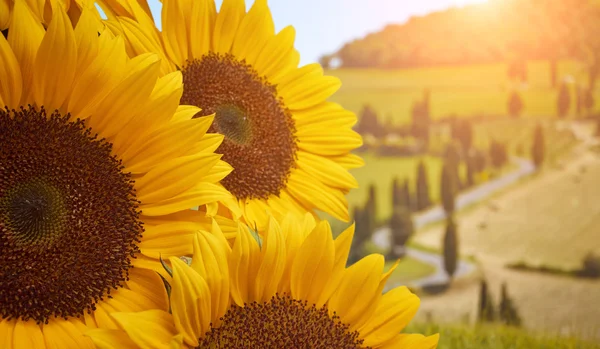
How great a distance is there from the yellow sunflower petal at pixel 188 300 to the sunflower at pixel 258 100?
0.26ft

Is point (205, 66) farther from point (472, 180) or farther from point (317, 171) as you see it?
point (472, 180)

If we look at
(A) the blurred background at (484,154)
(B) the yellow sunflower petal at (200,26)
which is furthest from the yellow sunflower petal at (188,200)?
(A) the blurred background at (484,154)

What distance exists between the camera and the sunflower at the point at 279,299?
10.1 inches

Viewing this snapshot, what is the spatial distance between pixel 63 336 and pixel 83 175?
67mm

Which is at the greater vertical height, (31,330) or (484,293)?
(31,330)

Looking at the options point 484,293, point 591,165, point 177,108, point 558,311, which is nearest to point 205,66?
point 177,108

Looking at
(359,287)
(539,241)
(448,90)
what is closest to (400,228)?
(539,241)

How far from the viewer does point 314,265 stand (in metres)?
0.29

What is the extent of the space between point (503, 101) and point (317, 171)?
3.15 meters

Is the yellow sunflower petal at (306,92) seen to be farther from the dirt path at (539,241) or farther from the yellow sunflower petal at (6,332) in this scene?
the dirt path at (539,241)

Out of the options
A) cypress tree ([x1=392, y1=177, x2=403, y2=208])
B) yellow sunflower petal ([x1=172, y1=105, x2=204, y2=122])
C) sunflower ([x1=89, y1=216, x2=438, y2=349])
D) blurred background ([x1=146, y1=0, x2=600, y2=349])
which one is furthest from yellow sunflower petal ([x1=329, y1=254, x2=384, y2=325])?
cypress tree ([x1=392, y1=177, x2=403, y2=208])

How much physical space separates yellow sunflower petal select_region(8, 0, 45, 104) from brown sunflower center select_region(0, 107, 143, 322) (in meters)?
0.01

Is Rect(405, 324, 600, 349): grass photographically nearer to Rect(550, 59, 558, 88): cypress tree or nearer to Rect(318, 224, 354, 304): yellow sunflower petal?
Rect(318, 224, 354, 304): yellow sunflower petal

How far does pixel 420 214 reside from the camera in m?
3.42
